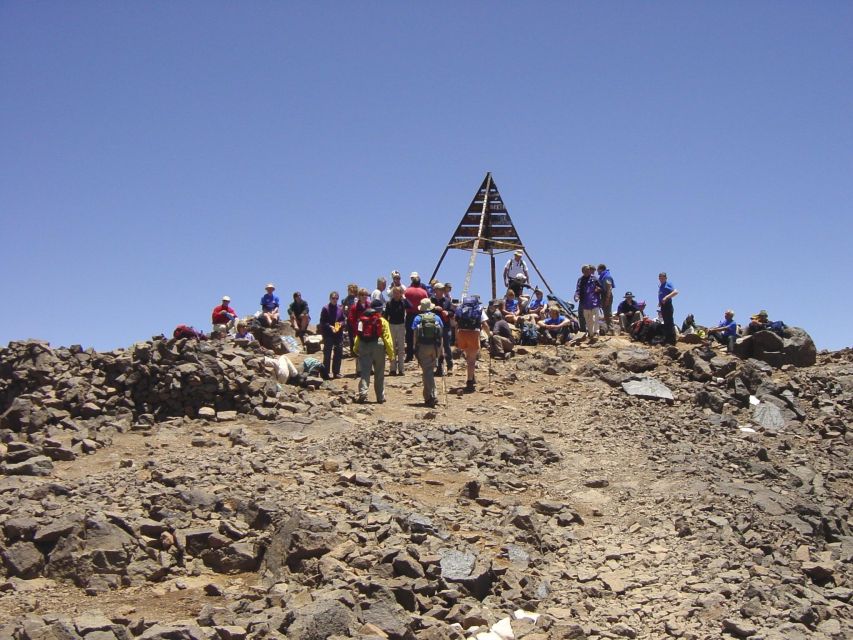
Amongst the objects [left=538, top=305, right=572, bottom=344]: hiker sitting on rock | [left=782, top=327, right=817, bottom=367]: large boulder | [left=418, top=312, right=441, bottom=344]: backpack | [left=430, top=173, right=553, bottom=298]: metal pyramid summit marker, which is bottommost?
[left=782, top=327, right=817, bottom=367]: large boulder

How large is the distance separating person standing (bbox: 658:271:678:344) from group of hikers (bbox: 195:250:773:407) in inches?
1.0

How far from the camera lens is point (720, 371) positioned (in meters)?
19.9

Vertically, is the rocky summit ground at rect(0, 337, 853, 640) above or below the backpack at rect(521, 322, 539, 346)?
below

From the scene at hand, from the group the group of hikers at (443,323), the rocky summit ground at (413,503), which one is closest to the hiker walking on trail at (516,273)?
the group of hikers at (443,323)

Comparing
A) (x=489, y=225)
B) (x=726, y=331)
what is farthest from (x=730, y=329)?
(x=489, y=225)

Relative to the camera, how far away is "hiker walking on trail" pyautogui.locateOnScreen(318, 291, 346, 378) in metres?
18.4

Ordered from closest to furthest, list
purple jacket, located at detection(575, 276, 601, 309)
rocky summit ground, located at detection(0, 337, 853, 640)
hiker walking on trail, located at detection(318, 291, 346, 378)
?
rocky summit ground, located at detection(0, 337, 853, 640) < hiker walking on trail, located at detection(318, 291, 346, 378) < purple jacket, located at detection(575, 276, 601, 309)

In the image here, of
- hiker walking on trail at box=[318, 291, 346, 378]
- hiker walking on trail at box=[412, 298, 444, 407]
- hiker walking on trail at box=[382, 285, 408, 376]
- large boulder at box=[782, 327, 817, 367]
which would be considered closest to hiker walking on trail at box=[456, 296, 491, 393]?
hiker walking on trail at box=[412, 298, 444, 407]

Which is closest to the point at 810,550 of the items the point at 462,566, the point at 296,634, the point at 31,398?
the point at 462,566

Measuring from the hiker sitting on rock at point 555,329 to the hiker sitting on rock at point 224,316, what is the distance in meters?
7.91

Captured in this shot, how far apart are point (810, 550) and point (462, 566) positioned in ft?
16.5

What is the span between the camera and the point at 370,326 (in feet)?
54.8

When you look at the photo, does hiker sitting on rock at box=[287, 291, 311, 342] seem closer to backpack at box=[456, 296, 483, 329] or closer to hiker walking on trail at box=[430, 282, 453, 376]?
hiker walking on trail at box=[430, 282, 453, 376]

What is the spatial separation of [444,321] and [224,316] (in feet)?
18.6
